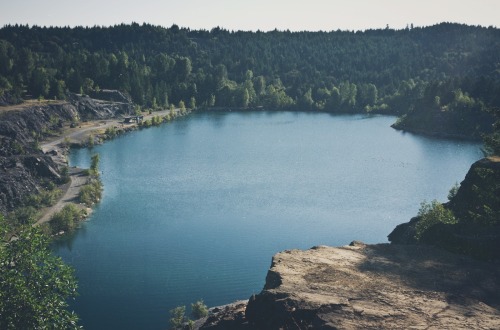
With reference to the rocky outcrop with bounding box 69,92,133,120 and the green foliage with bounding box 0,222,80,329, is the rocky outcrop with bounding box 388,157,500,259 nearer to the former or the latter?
the green foliage with bounding box 0,222,80,329

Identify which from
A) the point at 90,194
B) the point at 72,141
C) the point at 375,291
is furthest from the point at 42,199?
the point at 375,291

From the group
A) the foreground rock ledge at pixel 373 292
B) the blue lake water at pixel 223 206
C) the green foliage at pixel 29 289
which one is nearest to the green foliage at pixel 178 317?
the blue lake water at pixel 223 206

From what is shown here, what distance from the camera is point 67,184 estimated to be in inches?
4001

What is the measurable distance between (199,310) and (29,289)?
24270 mm

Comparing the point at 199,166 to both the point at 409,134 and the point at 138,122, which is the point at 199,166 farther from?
the point at 409,134

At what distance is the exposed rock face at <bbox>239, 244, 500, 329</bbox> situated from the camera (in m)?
29.9

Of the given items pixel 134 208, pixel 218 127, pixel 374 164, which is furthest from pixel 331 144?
pixel 134 208

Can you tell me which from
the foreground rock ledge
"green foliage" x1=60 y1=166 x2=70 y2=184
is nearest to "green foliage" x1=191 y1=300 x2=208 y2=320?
the foreground rock ledge

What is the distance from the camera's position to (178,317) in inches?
2116

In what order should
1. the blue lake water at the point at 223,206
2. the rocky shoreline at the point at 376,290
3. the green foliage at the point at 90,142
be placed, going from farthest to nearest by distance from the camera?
the green foliage at the point at 90,142 < the blue lake water at the point at 223,206 < the rocky shoreline at the point at 376,290

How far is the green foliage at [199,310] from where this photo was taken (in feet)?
179

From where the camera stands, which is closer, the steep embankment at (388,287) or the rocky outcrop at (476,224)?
the steep embankment at (388,287)

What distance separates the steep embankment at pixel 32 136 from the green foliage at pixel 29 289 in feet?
186

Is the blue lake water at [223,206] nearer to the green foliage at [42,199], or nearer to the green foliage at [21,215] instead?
the green foliage at [21,215]
